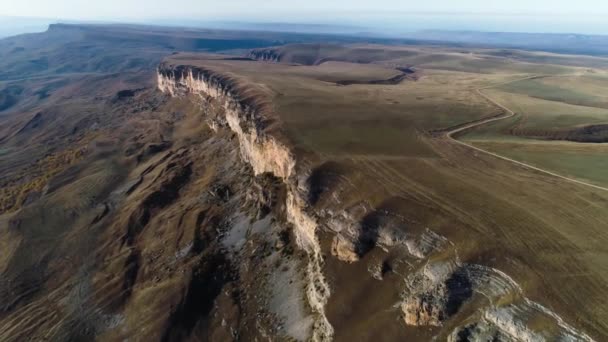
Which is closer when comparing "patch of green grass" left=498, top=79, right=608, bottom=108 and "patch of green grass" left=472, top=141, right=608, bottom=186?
"patch of green grass" left=472, top=141, right=608, bottom=186

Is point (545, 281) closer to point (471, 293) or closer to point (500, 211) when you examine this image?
point (471, 293)

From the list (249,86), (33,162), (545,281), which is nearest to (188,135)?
(249,86)

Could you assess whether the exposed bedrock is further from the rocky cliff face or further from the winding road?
the winding road

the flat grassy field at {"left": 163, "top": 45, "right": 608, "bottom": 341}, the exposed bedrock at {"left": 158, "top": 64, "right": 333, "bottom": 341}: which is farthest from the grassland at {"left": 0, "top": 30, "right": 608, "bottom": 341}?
the exposed bedrock at {"left": 158, "top": 64, "right": 333, "bottom": 341}

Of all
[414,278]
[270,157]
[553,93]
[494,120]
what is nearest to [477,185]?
[414,278]

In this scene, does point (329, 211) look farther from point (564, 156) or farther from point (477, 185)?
point (564, 156)

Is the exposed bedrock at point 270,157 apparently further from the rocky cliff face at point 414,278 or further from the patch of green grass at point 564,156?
the patch of green grass at point 564,156

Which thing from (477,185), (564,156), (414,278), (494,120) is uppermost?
(564,156)

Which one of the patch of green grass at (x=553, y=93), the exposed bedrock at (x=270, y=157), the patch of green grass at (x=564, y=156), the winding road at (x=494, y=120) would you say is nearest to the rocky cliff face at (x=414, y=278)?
the exposed bedrock at (x=270, y=157)
